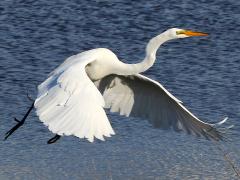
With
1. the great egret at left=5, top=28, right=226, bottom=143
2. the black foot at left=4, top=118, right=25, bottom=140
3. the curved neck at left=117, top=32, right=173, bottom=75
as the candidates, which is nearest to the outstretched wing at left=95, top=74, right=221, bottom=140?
the great egret at left=5, top=28, right=226, bottom=143

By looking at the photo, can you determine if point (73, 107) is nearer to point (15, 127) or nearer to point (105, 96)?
point (105, 96)

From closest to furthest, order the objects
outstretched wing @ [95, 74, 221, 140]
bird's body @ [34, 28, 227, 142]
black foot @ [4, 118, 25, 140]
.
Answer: bird's body @ [34, 28, 227, 142] → outstretched wing @ [95, 74, 221, 140] → black foot @ [4, 118, 25, 140]

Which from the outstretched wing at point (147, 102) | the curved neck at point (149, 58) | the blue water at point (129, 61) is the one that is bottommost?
the blue water at point (129, 61)

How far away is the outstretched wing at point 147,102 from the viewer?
931 centimetres

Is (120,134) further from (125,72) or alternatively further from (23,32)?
(23,32)

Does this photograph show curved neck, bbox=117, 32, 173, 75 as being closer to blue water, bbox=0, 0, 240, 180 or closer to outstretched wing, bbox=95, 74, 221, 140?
outstretched wing, bbox=95, 74, 221, 140

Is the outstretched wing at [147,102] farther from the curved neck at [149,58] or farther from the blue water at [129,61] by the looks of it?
the blue water at [129,61]

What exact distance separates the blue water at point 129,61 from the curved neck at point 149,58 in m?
1.09

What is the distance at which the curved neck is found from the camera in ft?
30.7

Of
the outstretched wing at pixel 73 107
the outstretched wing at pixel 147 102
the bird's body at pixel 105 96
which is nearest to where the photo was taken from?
the outstretched wing at pixel 73 107

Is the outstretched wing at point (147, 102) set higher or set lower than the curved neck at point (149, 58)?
lower

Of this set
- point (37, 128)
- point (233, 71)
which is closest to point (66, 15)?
point (233, 71)

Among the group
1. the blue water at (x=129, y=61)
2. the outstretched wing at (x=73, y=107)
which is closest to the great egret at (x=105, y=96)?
the outstretched wing at (x=73, y=107)

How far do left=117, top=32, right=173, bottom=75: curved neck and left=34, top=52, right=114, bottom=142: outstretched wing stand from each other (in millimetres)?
998
